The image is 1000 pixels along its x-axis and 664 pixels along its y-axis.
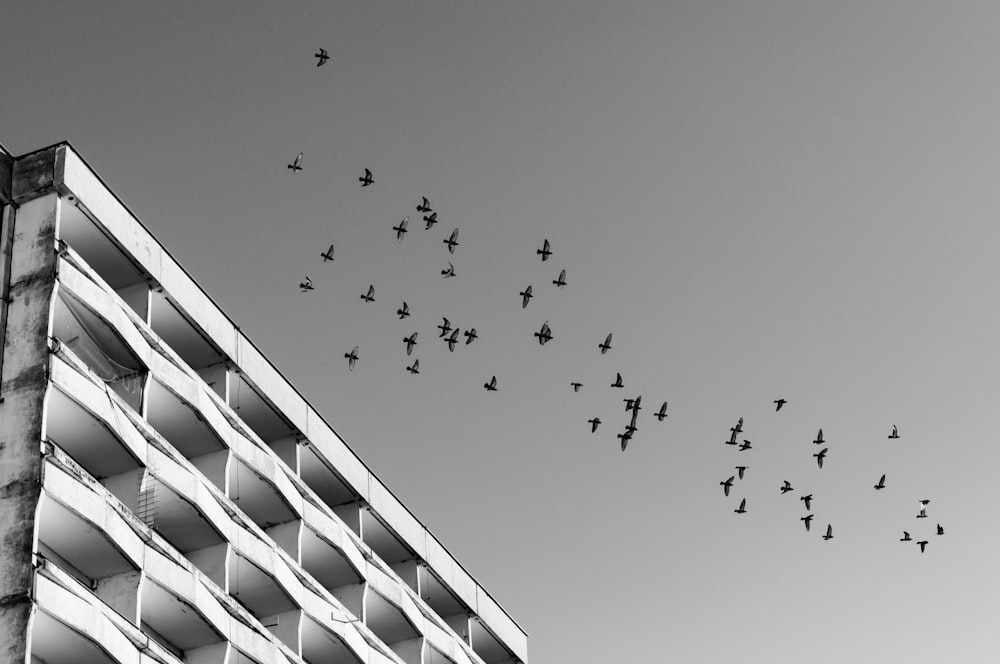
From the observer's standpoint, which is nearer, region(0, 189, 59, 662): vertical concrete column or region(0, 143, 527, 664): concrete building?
region(0, 189, 59, 662): vertical concrete column

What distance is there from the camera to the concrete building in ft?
111

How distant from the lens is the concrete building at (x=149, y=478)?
3394 cm

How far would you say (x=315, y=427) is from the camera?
48.4 metres

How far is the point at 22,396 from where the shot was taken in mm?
34500

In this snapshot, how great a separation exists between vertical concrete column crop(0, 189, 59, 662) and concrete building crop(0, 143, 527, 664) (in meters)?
0.04

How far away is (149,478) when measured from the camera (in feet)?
125

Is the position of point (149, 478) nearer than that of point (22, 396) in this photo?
No

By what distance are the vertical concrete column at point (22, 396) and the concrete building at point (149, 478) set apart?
0.04 metres

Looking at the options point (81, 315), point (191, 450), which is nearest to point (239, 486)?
point (191, 450)

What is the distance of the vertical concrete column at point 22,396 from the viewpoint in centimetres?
3195

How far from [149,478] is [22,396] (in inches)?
183

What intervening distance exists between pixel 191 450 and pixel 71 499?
8525mm

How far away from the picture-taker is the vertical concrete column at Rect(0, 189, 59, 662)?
32.0 m

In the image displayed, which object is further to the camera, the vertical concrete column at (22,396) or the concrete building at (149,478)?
the concrete building at (149,478)
